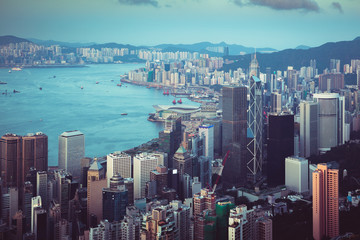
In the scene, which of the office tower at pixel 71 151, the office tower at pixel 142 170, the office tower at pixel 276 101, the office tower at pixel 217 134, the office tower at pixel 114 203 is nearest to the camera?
the office tower at pixel 114 203

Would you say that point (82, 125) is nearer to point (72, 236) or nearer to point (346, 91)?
point (72, 236)

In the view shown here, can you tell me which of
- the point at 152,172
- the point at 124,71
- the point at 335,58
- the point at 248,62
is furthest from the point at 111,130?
the point at 124,71

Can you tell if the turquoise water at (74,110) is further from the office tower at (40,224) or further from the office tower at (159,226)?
the office tower at (159,226)

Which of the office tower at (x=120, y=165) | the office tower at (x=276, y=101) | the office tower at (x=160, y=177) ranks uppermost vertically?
the office tower at (x=276, y=101)

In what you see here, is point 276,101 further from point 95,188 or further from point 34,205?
point 34,205

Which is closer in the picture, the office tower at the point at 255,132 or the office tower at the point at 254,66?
the office tower at the point at 255,132

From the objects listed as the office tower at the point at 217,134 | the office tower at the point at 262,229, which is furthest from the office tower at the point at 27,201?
the office tower at the point at 217,134

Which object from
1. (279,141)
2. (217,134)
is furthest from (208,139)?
(279,141)
